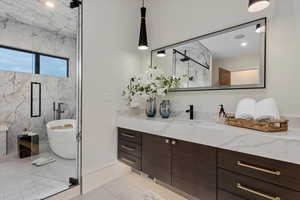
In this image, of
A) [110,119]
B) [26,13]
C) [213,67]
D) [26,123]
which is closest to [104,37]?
[110,119]

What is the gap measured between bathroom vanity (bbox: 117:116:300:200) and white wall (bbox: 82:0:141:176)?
461 millimetres

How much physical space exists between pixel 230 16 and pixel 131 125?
1.69 metres

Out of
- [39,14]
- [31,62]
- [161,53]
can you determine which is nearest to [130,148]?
[161,53]

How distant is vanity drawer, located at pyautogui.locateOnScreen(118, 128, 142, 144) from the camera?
6.08ft

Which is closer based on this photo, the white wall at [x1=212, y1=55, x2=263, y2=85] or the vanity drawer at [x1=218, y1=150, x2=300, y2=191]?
the vanity drawer at [x1=218, y1=150, x2=300, y2=191]

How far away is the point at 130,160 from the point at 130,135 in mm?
337

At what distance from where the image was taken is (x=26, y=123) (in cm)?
282

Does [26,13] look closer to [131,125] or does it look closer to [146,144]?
[131,125]

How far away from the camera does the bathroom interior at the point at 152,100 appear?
118 cm

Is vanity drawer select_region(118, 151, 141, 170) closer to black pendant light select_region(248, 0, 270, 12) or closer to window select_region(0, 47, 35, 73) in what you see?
black pendant light select_region(248, 0, 270, 12)

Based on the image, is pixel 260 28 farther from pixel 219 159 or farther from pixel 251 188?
pixel 251 188

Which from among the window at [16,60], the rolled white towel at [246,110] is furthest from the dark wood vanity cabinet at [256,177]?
the window at [16,60]

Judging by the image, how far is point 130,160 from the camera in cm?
197

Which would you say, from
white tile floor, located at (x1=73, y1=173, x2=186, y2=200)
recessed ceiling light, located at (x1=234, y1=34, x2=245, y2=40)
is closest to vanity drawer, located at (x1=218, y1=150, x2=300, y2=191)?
white tile floor, located at (x1=73, y1=173, x2=186, y2=200)
